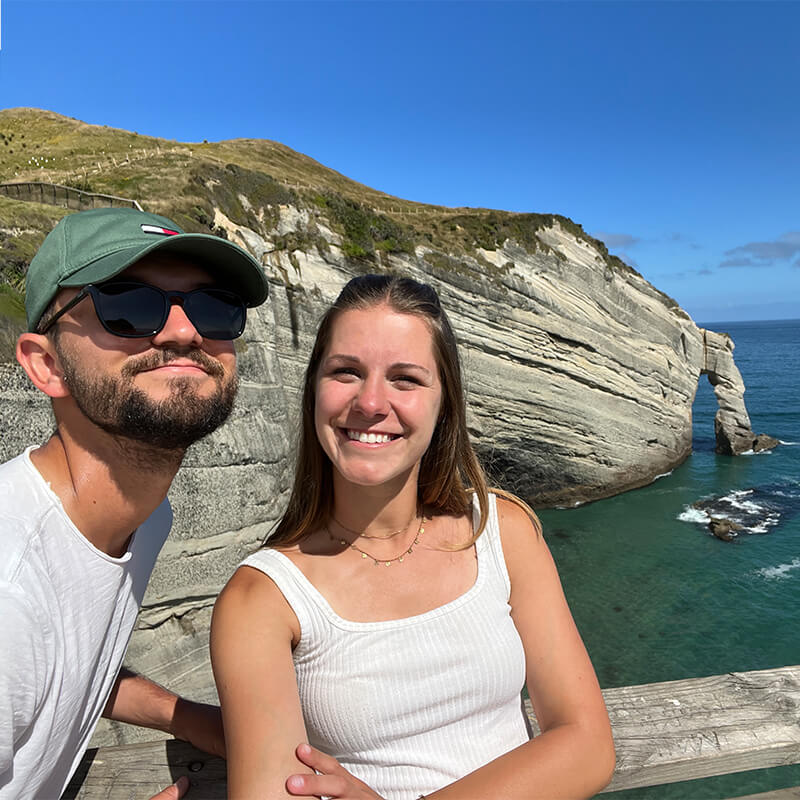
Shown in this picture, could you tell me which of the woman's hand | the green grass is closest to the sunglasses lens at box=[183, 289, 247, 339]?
the woman's hand

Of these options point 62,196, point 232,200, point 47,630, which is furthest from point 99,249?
point 232,200

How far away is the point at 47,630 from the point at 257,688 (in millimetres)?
681

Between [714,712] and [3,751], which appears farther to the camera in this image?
[714,712]

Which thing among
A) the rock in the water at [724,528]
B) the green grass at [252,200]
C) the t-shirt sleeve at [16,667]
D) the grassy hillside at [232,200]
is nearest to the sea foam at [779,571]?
the rock in the water at [724,528]

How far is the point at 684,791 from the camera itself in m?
10.6

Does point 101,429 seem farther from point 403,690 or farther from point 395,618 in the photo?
point 403,690

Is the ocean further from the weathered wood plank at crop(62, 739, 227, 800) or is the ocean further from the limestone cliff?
the weathered wood plank at crop(62, 739, 227, 800)

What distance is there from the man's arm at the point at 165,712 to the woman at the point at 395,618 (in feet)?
1.34

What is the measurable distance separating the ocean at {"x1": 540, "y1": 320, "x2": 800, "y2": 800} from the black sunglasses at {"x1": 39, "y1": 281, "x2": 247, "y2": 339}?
1248 cm

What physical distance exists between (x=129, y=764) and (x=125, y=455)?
126 centimetres

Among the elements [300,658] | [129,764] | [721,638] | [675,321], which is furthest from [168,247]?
[675,321]

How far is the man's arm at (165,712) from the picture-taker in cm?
219

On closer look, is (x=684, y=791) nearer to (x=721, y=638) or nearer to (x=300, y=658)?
(x=721, y=638)

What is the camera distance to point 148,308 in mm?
2121
